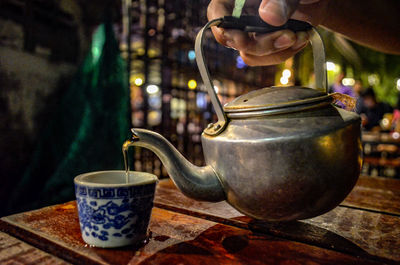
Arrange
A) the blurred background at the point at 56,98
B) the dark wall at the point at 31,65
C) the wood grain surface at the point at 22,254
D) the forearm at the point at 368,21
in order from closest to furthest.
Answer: the wood grain surface at the point at 22,254 → the forearm at the point at 368,21 → the blurred background at the point at 56,98 → the dark wall at the point at 31,65

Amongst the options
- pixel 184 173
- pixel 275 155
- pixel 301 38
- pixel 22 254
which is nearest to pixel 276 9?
pixel 301 38

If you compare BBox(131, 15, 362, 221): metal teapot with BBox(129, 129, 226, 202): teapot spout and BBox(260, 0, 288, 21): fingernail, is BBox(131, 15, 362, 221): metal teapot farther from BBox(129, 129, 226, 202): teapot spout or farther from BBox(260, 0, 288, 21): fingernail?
BBox(260, 0, 288, 21): fingernail

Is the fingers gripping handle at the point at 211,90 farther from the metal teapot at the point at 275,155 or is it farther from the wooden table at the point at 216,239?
the wooden table at the point at 216,239

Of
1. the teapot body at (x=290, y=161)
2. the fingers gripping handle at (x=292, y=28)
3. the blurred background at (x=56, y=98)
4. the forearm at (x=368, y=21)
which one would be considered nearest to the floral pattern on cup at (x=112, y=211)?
the teapot body at (x=290, y=161)

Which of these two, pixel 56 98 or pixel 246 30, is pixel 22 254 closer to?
pixel 246 30

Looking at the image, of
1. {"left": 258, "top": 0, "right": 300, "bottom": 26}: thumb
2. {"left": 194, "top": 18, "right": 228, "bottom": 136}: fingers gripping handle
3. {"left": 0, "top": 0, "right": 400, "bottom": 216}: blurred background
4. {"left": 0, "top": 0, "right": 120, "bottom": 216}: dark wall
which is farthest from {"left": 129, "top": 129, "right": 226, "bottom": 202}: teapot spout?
{"left": 0, "top": 0, "right": 120, "bottom": 216}: dark wall

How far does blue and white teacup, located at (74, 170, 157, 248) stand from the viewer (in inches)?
24.9

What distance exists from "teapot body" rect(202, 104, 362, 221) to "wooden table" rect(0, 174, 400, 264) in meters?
0.09

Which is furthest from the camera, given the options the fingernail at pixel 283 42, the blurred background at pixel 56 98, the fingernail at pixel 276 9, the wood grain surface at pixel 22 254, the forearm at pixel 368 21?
the blurred background at pixel 56 98

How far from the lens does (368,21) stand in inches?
53.7

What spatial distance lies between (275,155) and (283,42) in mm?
456

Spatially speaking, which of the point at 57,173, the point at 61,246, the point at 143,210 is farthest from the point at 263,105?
the point at 57,173

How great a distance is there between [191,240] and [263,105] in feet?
1.28

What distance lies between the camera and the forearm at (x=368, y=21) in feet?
4.07
